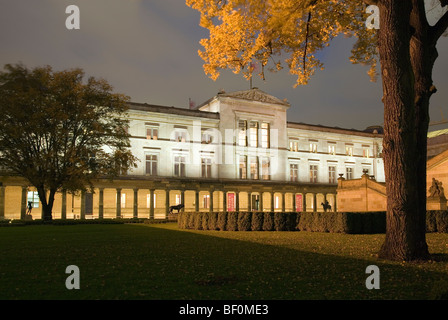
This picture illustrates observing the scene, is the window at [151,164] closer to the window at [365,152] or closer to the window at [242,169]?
the window at [242,169]

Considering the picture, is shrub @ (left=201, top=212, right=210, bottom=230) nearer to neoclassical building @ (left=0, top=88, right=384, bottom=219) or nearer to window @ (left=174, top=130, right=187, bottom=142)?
neoclassical building @ (left=0, top=88, right=384, bottom=219)

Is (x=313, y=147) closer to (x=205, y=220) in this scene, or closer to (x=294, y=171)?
(x=294, y=171)

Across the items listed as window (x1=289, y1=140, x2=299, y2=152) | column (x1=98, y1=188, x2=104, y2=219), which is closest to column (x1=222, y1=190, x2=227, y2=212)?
window (x1=289, y1=140, x2=299, y2=152)

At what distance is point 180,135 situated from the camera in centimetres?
4931

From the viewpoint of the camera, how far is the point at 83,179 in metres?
29.2

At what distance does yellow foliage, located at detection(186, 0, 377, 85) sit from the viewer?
38.1 ft

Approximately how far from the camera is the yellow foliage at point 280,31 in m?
11.6

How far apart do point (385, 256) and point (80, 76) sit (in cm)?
2729

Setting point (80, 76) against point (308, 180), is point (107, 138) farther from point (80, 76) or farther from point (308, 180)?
point (308, 180)

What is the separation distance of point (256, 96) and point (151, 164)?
17372mm

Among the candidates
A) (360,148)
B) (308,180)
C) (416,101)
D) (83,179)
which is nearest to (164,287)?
(416,101)

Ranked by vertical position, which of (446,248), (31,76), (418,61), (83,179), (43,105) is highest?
(31,76)

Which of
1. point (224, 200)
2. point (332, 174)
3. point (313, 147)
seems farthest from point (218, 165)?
point (332, 174)

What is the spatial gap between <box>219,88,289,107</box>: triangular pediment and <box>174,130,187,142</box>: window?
7.16 m
